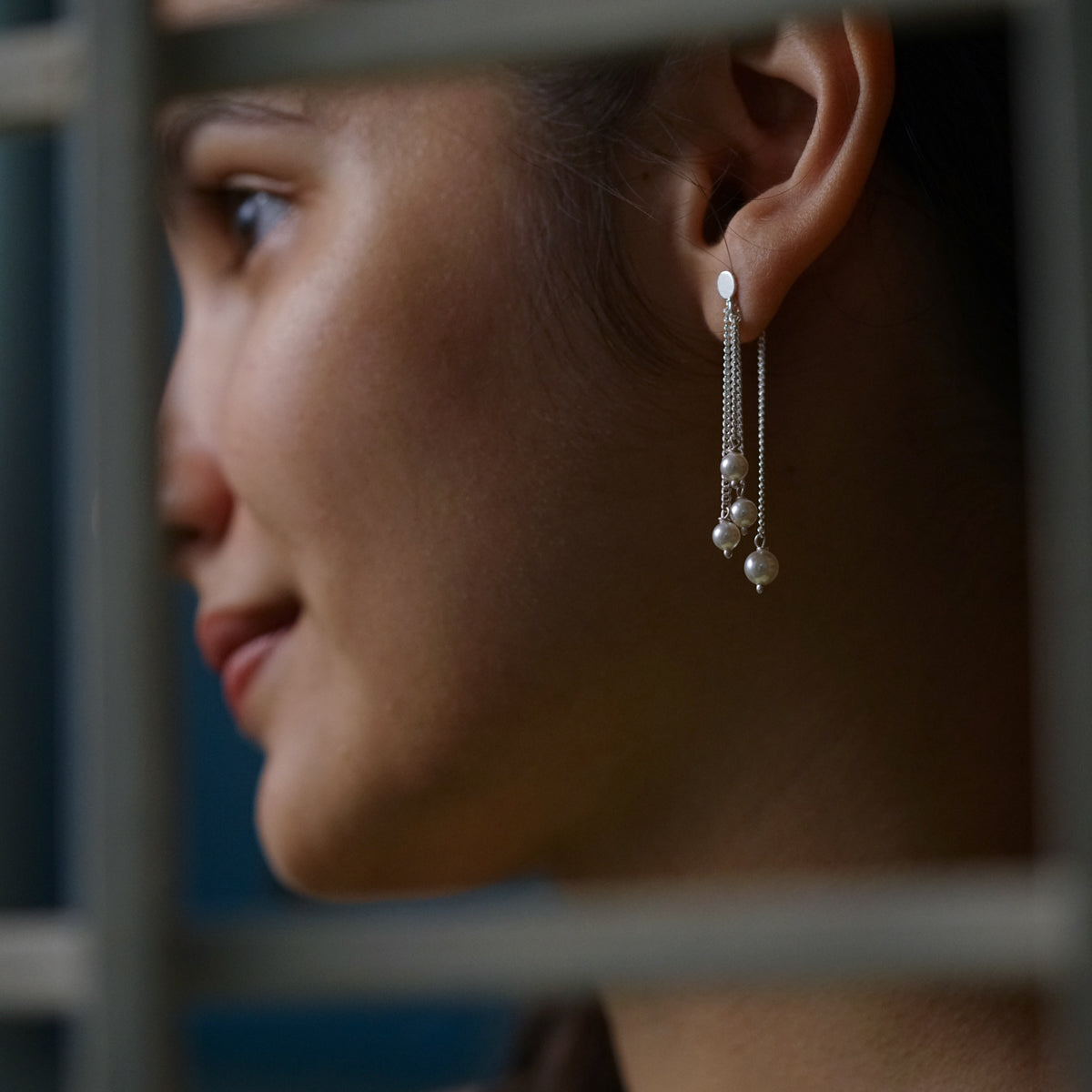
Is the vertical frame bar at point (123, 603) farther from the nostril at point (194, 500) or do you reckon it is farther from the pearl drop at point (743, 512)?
the nostril at point (194, 500)

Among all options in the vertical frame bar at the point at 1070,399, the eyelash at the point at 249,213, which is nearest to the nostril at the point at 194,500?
the eyelash at the point at 249,213

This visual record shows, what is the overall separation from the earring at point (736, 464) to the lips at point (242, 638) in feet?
1.03

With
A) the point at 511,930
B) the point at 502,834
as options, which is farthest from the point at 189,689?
the point at 511,930

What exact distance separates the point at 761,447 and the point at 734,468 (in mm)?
28

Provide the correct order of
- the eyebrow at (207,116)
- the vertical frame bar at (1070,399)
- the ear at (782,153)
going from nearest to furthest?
the vertical frame bar at (1070,399) < the ear at (782,153) < the eyebrow at (207,116)

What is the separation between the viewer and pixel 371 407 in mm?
828

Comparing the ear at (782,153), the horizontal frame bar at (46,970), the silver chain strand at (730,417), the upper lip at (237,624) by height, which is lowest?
the horizontal frame bar at (46,970)

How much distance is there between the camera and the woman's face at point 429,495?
0.81 meters

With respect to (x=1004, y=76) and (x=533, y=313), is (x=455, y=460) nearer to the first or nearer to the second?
(x=533, y=313)

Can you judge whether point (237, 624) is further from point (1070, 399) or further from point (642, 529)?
point (1070, 399)

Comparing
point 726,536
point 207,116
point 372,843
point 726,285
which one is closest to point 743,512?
point 726,536

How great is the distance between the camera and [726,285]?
77 centimetres

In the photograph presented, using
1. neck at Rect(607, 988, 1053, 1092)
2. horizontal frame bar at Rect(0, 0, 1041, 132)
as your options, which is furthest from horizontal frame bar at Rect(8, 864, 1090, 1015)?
neck at Rect(607, 988, 1053, 1092)

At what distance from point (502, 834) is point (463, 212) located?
395mm
